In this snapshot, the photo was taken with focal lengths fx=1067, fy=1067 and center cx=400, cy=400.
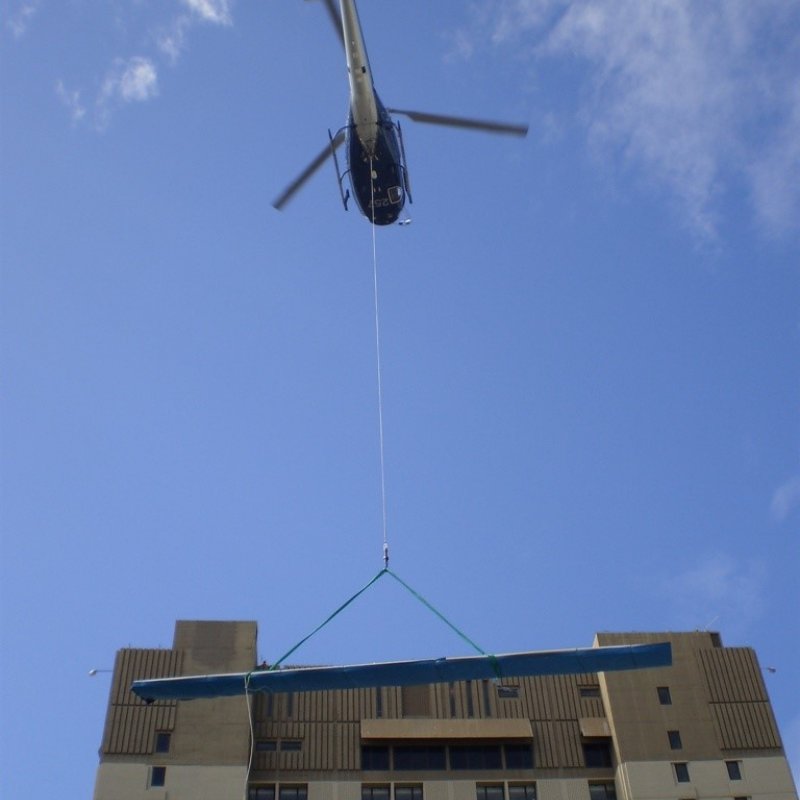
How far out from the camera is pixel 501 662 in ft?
70.6

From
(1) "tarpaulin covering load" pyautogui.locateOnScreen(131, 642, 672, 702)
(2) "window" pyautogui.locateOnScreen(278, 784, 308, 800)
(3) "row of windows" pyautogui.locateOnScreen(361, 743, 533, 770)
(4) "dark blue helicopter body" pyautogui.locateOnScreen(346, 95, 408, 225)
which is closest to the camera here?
(1) "tarpaulin covering load" pyautogui.locateOnScreen(131, 642, 672, 702)

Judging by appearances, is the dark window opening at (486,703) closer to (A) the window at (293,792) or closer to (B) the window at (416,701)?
(B) the window at (416,701)

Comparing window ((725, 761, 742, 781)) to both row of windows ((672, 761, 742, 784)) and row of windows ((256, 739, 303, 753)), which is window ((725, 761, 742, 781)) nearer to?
row of windows ((672, 761, 742, 784))

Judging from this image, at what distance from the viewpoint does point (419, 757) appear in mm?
44781

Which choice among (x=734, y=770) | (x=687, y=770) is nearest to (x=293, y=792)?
(x=687, y=770)

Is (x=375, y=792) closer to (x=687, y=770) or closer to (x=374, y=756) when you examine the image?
(x=374, y=756)

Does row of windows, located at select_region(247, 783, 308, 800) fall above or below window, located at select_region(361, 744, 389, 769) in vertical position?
below

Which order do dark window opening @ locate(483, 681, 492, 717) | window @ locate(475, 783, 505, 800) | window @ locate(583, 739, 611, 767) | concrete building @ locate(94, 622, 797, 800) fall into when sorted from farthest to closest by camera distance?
dark window opening @ locate(483, 681, 492, 717), window @ locate(583, 739, 611, 767), window @ locate(475, 783, 505, 800), concrete building @ locate(94, 622, 797, 800)

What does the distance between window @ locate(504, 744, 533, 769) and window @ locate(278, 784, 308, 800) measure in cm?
844

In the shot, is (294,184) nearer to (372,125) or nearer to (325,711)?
(372,125)

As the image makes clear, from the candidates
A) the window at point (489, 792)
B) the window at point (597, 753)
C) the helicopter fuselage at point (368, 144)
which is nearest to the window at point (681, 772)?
the window at point (597, 753)

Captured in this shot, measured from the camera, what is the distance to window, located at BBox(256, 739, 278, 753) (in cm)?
4425

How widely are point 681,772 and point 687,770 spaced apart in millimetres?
255

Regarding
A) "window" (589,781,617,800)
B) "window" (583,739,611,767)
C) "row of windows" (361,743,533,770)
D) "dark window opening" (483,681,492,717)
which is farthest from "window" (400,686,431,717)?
"window" (589,781,617,800)
